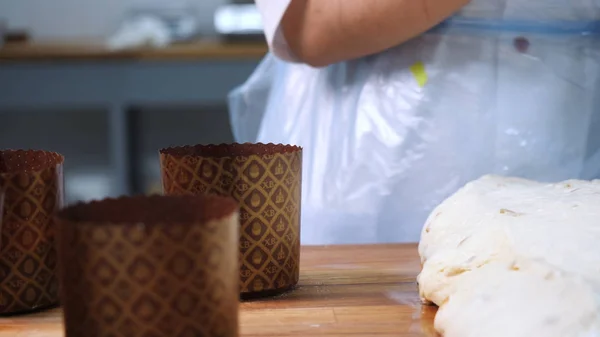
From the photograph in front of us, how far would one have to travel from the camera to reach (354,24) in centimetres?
89

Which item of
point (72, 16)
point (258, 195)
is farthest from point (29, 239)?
point (72, 16)

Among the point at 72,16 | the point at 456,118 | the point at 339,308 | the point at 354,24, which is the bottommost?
the point at 339,308

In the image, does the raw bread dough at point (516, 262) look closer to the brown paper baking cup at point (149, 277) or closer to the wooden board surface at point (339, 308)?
the wooden board surface at point (339, 308)

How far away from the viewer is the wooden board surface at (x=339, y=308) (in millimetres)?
566

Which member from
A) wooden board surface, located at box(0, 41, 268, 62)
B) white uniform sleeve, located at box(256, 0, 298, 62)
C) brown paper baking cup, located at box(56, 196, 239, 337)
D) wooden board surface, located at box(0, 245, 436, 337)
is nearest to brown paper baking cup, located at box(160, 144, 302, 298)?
wooden board surface, located at box(0, 245, 436, 337)

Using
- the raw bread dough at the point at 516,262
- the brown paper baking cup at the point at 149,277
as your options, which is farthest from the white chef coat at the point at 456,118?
the brown paper baking cup at the point at 149,277

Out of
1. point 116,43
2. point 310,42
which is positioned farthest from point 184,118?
point 310,42

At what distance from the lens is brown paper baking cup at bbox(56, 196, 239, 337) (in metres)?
0.39

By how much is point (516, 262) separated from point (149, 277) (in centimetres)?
28

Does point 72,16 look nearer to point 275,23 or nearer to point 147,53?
point 147,53

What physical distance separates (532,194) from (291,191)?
22cm

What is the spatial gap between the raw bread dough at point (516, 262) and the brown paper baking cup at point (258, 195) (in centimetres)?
11

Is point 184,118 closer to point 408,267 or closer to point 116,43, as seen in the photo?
point 116,43

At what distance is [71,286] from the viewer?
1.36 ft
